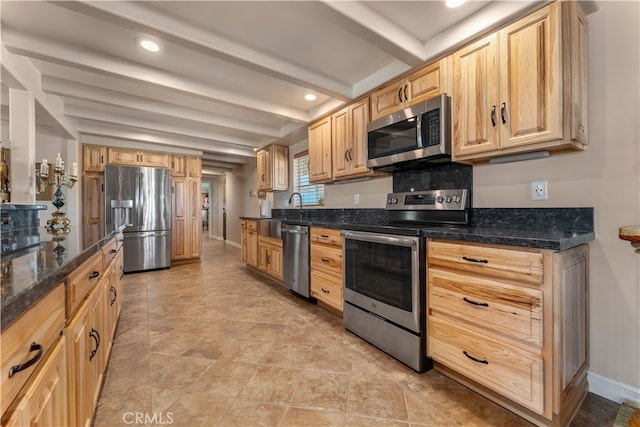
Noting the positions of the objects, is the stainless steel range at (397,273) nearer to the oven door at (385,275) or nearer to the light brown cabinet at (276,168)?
the oven door at (385,275)

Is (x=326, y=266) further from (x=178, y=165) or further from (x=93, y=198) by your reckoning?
(x=93, y=198)

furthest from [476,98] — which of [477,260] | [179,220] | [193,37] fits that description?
[179,220]

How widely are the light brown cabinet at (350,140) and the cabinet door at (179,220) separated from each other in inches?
139

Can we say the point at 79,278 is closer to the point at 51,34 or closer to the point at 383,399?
the point at 383,399

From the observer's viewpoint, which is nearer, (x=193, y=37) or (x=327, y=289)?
(x=193, y=37)

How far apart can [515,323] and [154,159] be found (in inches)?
224

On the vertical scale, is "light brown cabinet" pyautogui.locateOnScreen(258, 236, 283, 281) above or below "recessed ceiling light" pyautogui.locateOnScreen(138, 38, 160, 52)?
below

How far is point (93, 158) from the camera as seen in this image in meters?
4.59

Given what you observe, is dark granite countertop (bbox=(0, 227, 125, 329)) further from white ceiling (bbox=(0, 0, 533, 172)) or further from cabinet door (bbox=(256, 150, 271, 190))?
cabinet door (bbox=(256, 150, 271, 190))

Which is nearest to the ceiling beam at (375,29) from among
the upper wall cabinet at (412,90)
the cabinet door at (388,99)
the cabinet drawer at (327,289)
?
the upper wall cabinet at (412,90)

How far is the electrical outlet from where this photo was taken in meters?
1.77

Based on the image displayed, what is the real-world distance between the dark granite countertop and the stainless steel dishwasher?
79.8 inches

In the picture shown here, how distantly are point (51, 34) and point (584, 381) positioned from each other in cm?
424

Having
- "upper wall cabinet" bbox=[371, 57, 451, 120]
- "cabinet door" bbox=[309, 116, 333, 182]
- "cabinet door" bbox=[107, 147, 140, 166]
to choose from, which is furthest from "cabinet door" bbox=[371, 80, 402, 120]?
"cabinet door" bbox=[107, 147, 140, 166]
